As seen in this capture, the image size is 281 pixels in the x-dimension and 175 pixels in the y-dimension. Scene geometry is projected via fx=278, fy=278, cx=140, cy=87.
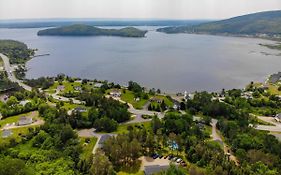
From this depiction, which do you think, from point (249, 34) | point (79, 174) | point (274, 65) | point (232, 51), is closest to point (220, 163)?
point (79, 174)

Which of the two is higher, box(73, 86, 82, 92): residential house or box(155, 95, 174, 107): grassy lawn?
box(155, 95, 174, 107): grassy lawn

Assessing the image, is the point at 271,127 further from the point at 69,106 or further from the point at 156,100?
the point at 69,106

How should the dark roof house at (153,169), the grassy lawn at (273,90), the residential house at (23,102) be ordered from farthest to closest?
the grassy lawn at (273,90) → the residential house at (23,102) → the dark roof house at (153,169)

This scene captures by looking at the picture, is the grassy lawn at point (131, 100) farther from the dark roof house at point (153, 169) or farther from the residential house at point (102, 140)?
the dark roof house at point (153, 169)

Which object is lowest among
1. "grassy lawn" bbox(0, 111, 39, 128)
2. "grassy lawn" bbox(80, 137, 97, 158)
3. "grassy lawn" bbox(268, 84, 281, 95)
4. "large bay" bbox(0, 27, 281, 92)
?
"large bay" bbox(0, 27, 281, 92)

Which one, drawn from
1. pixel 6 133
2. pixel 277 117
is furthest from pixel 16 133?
pixel 277 117

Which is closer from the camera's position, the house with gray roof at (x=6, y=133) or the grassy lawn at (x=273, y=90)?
the house with gray roof at (x=6, y=133)

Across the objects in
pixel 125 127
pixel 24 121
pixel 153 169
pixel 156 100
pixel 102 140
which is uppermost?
pixel 153 169

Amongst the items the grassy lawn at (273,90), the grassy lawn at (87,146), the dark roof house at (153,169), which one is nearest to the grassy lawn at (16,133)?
the grassy lawn at (87,146)

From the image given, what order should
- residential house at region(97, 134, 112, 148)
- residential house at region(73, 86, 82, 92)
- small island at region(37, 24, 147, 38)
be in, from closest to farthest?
residential house at region(97, 134, 112, 148)
residential house at region(73, 86, 82, 92)
small island at region(37, 24, 147, 38)

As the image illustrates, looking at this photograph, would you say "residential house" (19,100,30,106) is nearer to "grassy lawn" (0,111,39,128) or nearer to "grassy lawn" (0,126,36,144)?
"grassy lawn" (0,111,39,128)

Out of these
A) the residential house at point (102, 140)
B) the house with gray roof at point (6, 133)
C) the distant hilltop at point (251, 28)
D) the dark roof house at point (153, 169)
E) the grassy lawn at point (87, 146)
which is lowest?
the house with gray roof at point (6, 133)

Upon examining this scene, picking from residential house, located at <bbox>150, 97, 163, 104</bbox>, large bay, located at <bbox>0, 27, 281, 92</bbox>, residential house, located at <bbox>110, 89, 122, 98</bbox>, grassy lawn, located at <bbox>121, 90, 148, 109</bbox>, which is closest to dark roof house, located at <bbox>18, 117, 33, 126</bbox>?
grassy lawn, located at <bbox>121, 90, 148, 109</bbox>

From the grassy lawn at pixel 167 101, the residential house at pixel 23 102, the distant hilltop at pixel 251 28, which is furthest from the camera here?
the distant hilltop at pixel 251 28
